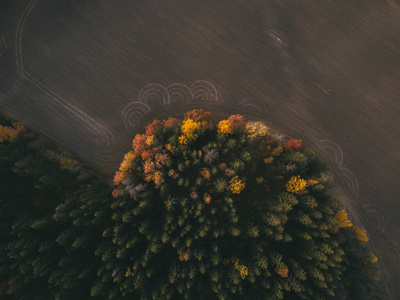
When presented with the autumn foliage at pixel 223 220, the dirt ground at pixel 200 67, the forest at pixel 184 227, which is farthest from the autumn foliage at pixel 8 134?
the autumn foliage at pixel 223 220

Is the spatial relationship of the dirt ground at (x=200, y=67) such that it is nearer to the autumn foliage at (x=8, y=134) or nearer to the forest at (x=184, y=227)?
the autumn foliage at (x=8, y=134)

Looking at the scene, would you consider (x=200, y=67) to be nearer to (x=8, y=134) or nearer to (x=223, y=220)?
(x=223, y=220)

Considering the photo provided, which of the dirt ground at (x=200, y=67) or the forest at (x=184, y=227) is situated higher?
the dirt ground at (x=200, y=67)

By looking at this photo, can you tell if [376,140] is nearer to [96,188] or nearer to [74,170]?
[96,188]

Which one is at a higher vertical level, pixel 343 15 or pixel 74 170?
pixel 343 15

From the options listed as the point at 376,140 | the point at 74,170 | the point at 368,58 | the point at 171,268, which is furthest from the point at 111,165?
the point at 368,58

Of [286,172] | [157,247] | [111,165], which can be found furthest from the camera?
[111,165]
